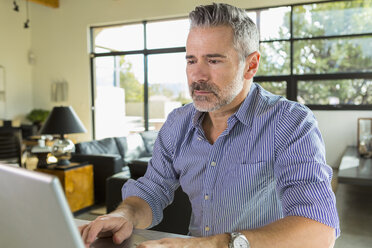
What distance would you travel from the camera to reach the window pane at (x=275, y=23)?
6668 millimetres

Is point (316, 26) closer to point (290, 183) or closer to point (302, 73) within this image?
point (302, 73)

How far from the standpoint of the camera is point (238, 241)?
917 millimetres

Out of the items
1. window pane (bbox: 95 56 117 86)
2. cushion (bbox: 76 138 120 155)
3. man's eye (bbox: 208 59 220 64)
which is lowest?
cushion (bbox: 76 138 120 155)

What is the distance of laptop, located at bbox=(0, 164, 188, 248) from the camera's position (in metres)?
0.45

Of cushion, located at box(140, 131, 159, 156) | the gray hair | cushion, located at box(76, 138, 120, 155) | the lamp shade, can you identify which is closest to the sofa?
cushion, located at box(76, 138, 120, 155)

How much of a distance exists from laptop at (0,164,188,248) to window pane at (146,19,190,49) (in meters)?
7.14

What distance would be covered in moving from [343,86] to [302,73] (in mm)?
755

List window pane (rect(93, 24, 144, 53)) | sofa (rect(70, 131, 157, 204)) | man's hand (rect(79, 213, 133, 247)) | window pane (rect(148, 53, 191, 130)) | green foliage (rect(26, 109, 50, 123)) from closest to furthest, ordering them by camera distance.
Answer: man's hand (rect(79, 213, 133, 247))
sofa (rect(70, 131, 157, 204))
window pane (rect(148, 53, 191, 130))
window pane (rect(93, 24, 144, 53))
green foliage (rect(26, 109, 50, 123))

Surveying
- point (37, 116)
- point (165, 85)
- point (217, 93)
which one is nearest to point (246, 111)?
point (217, 93)

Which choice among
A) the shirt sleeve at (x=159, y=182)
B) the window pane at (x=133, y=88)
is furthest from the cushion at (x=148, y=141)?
the shirt sleeve at (x=159, y=182)

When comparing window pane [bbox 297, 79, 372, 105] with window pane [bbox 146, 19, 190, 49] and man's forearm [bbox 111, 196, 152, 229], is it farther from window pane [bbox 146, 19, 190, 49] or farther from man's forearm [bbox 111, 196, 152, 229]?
man's forearm [bbox 111, 196, 152, 229]

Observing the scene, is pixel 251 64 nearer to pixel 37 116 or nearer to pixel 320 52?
pixel 320 52

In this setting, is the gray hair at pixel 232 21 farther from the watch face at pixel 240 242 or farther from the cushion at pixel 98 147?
the cushion at pixel 98 147

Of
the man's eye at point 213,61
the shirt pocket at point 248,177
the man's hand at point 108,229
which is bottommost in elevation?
the man's hand at point 108,229
